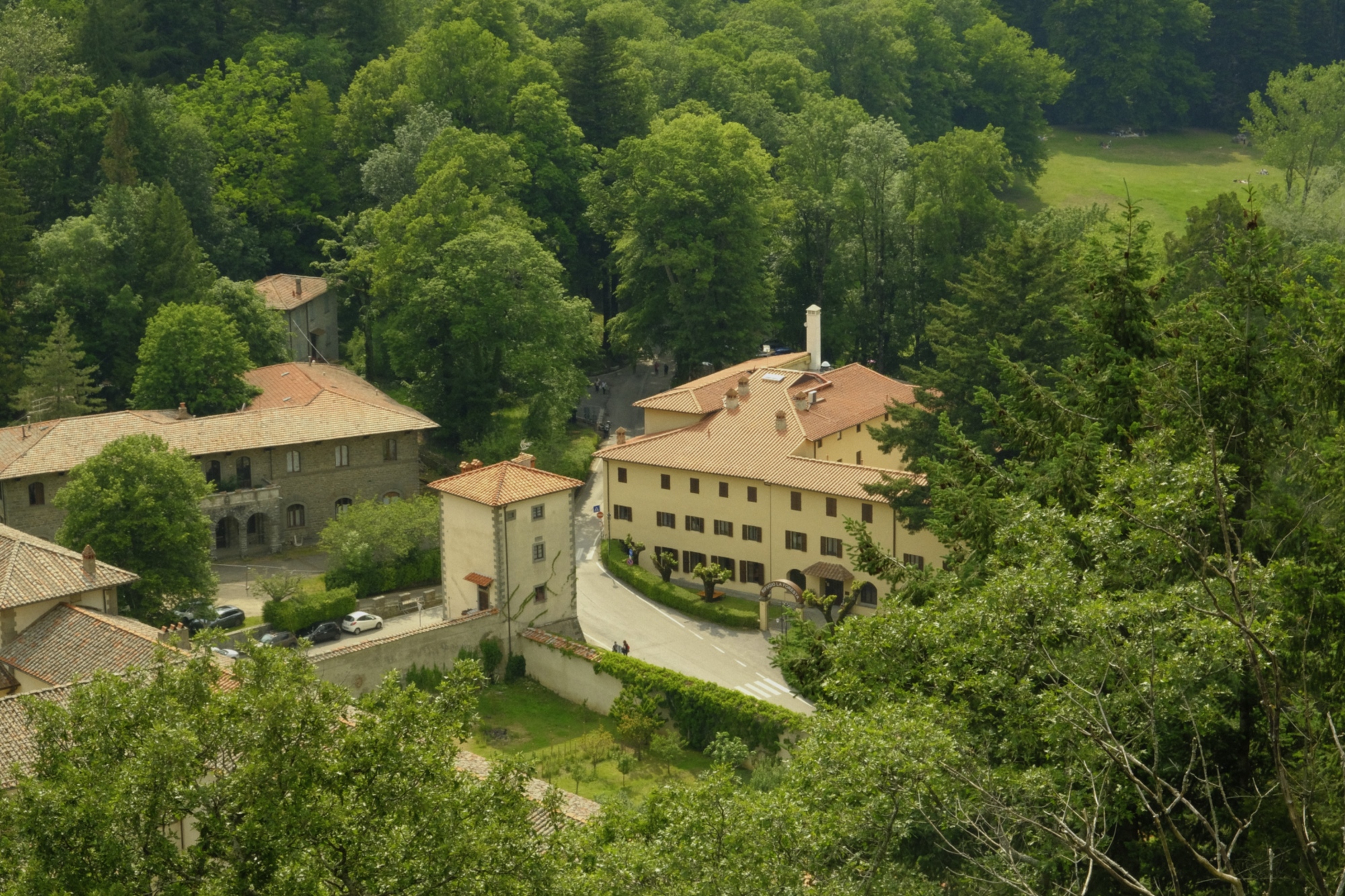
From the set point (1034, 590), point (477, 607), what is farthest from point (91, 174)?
point (1034, 590)

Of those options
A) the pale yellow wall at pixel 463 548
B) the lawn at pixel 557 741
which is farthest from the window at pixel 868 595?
the pale yellow wall at pixel 463 548

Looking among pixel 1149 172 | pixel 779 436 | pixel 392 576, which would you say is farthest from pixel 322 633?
pixel 1149 172

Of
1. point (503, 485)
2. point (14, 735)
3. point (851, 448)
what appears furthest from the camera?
point (851, 448)

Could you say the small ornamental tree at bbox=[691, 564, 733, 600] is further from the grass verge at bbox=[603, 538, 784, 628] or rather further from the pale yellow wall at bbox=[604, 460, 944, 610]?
the pale yellow wall at bbox=[604, 460, 944, 610]

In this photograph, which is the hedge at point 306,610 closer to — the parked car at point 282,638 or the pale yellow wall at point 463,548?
the parked car at point 282,638

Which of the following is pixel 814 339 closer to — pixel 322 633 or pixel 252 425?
pixel 252 425

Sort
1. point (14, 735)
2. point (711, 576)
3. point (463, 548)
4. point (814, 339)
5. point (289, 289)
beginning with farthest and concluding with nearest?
point (289, 289), point (814, 339), point (711, 576), point (463, 548), point (14, 735)

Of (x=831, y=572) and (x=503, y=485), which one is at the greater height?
(x=503, y=485)
